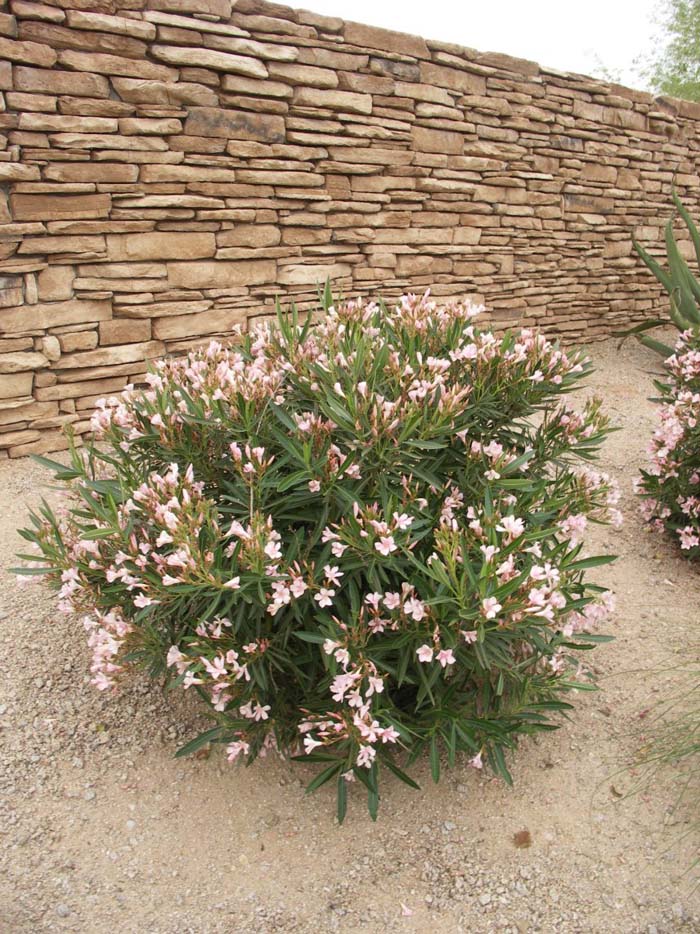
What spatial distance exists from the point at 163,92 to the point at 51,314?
122 centimetres

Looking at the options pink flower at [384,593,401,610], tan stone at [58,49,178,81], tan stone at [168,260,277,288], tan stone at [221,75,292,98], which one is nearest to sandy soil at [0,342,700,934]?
pink flower at [384,593,401,610]

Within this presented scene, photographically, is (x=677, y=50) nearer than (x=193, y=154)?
No

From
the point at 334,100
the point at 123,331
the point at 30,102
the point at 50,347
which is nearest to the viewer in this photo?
the point at 30,102

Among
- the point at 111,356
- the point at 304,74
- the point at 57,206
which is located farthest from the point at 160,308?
the point at 304,74

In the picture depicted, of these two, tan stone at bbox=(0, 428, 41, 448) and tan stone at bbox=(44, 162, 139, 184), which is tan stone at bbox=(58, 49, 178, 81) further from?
tan stone at bbox=(0, 428, 41, 448)

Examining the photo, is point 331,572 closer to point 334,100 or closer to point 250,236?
point 250,236

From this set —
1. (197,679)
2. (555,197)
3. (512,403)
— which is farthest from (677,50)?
(197,679)

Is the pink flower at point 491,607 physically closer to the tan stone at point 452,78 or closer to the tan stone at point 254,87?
the tan stone at point 254,87

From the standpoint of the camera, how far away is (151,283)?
13.1 ft

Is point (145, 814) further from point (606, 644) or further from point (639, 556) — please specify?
point (639, 556)

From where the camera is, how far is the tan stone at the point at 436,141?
504 centimetres

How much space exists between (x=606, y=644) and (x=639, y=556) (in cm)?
81

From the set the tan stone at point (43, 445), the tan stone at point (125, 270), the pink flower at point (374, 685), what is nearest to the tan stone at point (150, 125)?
the tan stone at point (125, 270)

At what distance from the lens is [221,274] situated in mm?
4266
